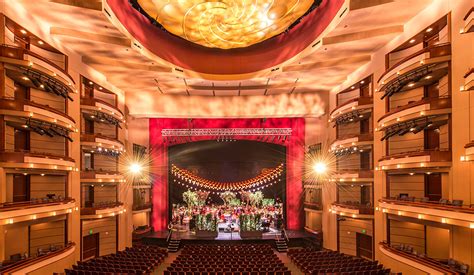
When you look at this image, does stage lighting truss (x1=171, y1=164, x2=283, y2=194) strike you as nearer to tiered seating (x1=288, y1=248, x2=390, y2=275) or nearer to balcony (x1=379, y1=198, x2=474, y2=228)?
tiered seating (x1=288, y1=248, x2=390, y2=275)

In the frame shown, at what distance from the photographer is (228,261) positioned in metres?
22.8

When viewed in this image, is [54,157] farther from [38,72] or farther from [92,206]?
[92,206]

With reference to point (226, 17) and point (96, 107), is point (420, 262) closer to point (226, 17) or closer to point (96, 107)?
point (226, 17)

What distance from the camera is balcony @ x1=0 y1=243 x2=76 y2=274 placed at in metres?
15.4

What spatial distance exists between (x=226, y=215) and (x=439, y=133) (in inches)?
947

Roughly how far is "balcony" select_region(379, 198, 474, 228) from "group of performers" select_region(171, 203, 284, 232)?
704 inches

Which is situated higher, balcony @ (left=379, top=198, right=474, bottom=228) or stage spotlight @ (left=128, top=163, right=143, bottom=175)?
stage spotlight @ (left=128, top=163, right=143, bottom=175)

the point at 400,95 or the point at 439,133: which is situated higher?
the point at 400,95

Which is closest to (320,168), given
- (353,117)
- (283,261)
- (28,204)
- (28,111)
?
(353,117)

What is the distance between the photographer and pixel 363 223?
27094 mm

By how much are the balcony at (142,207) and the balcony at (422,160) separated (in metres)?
21.4

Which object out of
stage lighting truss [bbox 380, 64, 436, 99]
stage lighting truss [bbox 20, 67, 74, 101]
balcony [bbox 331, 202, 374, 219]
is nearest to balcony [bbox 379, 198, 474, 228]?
balcony [bbox 331, 202, 374, 219]

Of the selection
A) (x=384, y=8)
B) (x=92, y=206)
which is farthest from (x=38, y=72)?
(x=384, y=8)

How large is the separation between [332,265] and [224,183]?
2031 cm
